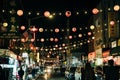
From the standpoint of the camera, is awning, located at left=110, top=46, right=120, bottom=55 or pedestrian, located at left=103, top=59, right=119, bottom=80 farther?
awning, located at left=110, top=46, right=120, bottom=55

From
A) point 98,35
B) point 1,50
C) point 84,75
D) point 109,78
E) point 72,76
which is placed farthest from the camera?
point 98,35

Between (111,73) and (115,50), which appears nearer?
(111,73)

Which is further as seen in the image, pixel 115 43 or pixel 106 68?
pixel 115 43

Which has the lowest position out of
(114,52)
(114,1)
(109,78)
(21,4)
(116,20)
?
(109,78)

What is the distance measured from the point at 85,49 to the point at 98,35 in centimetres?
2397

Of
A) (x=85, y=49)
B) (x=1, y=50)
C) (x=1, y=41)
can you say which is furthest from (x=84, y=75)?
(x=85, y=49)

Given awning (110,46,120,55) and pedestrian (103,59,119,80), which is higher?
awning (110,46,120,55)

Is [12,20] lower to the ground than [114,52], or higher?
higher

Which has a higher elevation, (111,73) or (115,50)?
(115,50)

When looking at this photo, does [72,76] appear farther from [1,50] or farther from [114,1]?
[114,1]

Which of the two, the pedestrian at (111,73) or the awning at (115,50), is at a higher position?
the awning at (115,50)

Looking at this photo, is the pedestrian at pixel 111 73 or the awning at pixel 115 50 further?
the awning at pixel 115 50

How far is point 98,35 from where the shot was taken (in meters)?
60.4

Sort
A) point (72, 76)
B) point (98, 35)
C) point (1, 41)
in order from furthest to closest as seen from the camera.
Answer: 1. point (98, 35)
2. point (1, 41)
3. point (72, 76)
